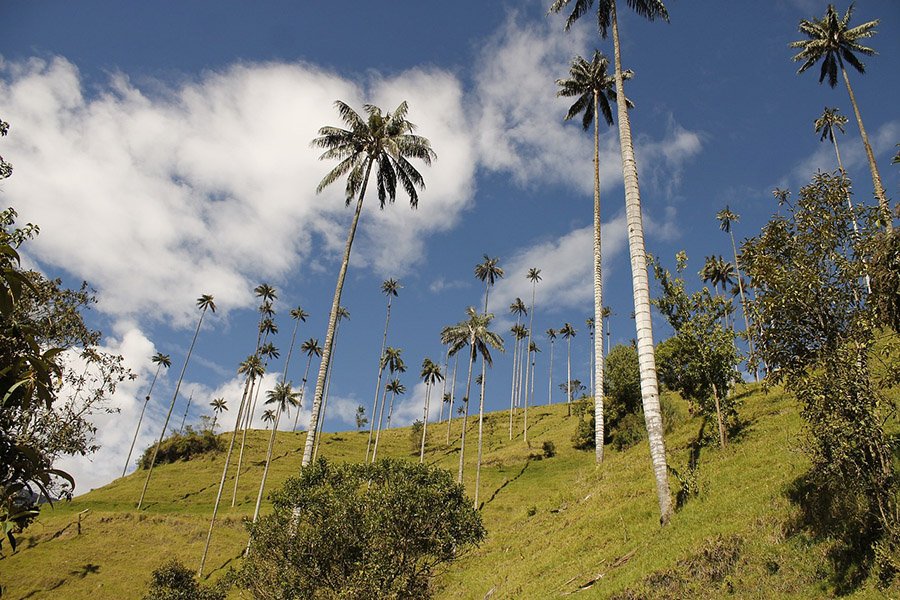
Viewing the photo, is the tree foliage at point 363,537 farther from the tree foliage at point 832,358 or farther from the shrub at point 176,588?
the shrub at point 176,588

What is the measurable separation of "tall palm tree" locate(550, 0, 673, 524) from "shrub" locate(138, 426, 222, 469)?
10461cm

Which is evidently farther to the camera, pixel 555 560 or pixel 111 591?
pixel 111 591

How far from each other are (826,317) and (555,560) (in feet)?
A: 51.0

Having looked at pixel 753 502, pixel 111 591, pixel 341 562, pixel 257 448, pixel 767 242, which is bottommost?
pixel 111 591

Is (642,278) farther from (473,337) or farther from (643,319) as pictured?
(473,337)

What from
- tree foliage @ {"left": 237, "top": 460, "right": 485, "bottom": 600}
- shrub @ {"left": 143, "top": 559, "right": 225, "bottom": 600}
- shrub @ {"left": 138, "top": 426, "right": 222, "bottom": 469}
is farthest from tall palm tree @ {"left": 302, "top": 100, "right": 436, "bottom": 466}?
shrub @ {"left": 138, "top": 426, "right": 222, "bottom": 469}

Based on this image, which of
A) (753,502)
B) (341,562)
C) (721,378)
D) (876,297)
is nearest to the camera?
(876,297)

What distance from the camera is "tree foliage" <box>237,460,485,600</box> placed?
21.8 metres

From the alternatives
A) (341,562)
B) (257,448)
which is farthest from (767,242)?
(257,448)

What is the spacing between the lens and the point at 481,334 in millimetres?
59219

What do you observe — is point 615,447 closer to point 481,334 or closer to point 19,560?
point 481,334

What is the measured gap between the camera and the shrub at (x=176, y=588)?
38.5 meters

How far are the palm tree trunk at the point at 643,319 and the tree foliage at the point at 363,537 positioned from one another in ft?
31.5

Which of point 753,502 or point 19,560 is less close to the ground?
point 753,502
